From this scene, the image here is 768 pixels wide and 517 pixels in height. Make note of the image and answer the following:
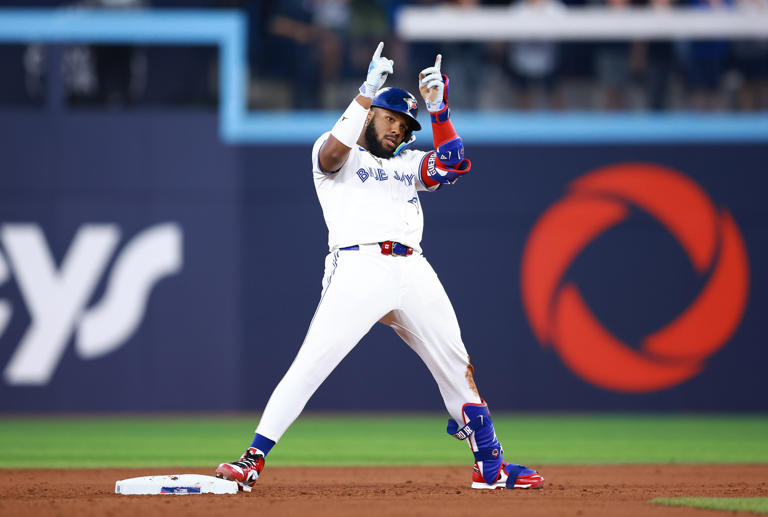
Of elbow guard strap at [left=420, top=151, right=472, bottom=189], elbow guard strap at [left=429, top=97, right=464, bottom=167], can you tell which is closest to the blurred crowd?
elbow guard strap at [left=420, top=151, right=472, bottom=189]

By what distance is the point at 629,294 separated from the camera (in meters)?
12.5

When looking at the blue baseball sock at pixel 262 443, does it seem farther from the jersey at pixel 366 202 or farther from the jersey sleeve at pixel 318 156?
the jersey sleeve at pixel 318 156

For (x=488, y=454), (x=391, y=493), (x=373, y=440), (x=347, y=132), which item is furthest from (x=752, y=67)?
(x=391, y=493)

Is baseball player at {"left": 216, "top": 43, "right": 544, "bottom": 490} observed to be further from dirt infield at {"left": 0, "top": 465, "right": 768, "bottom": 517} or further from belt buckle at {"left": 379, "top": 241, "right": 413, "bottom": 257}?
dirt infield at {"left": 0, "top": 465, "right": 768, "bottom": 517}

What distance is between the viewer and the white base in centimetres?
554

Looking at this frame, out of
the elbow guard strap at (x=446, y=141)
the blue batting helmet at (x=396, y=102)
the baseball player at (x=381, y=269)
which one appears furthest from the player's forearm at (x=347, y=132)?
the elbow guard strap at (x=446, y=141)

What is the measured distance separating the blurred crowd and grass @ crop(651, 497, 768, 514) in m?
7.88

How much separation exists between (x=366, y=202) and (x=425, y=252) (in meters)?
6.70

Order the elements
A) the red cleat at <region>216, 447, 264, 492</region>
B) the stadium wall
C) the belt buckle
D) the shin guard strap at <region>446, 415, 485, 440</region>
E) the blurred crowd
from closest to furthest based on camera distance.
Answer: the red cleat at <region>216, 447, 264, 492</region>
the belt buckle
the shin guard strap at <region>446, 415, 485, 440</region>
the stadium wall
the blurred crowd

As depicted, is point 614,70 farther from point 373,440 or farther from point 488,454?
point 488,454

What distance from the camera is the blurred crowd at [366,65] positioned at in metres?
12.6

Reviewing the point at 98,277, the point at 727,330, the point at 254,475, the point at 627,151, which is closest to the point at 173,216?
the point at 98,277

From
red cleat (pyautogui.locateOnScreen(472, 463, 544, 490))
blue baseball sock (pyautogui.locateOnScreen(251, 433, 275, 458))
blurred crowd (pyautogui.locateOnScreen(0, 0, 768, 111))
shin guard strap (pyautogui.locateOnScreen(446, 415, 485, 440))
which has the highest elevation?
blurred crowd (pyautogui.locateOnScreen(0, 0, 768, 111))

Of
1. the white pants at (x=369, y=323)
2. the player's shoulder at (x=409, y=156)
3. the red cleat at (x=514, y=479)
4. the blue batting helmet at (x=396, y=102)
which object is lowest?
the red cleat at (x=514, y=479)
